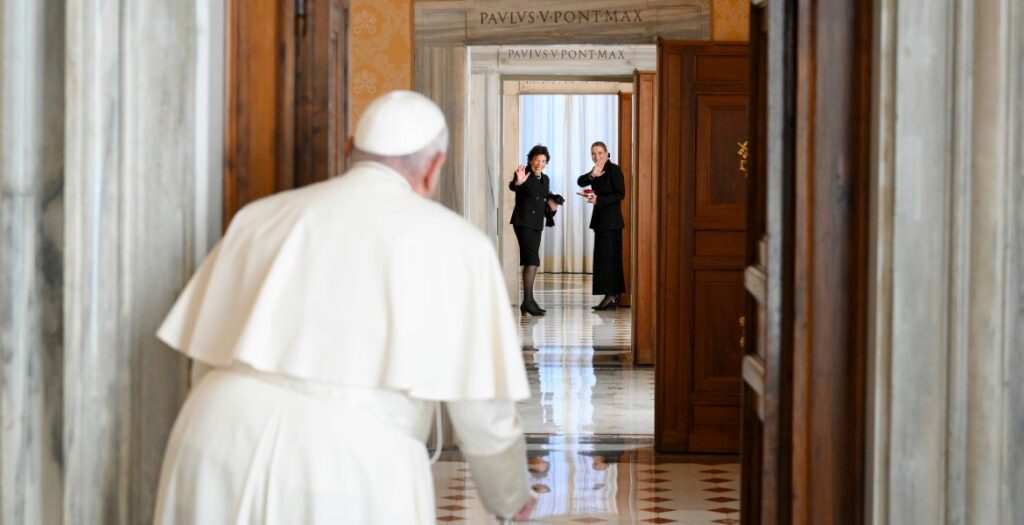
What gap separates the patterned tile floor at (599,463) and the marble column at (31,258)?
12.5 feet

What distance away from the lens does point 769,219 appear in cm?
406

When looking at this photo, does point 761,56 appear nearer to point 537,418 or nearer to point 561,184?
point 537,418

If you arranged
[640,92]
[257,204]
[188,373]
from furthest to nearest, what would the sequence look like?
[640,92] → [188,373] → [257,204]

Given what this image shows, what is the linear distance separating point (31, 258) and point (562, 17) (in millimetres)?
5970

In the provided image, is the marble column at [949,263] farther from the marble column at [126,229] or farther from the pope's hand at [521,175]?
the pope's hand at [521,175]

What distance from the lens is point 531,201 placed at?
16766mm

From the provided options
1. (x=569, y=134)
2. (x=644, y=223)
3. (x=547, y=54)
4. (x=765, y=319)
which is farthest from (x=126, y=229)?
(x=569, y=134)

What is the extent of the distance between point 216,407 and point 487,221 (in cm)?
1073

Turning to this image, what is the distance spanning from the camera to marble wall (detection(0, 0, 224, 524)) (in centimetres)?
338

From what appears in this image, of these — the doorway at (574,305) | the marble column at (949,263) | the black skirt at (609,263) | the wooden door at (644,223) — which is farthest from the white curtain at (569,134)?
the marble column at (949,263)

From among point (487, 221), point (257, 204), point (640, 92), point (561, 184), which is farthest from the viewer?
point (561, 184)

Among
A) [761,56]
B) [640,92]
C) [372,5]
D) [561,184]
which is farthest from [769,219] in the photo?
[561,184]

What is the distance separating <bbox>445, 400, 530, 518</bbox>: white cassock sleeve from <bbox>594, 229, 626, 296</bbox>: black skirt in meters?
13.5

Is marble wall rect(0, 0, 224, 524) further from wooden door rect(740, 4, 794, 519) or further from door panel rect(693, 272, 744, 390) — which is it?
door panel rect(693, 272, 744, 390)
